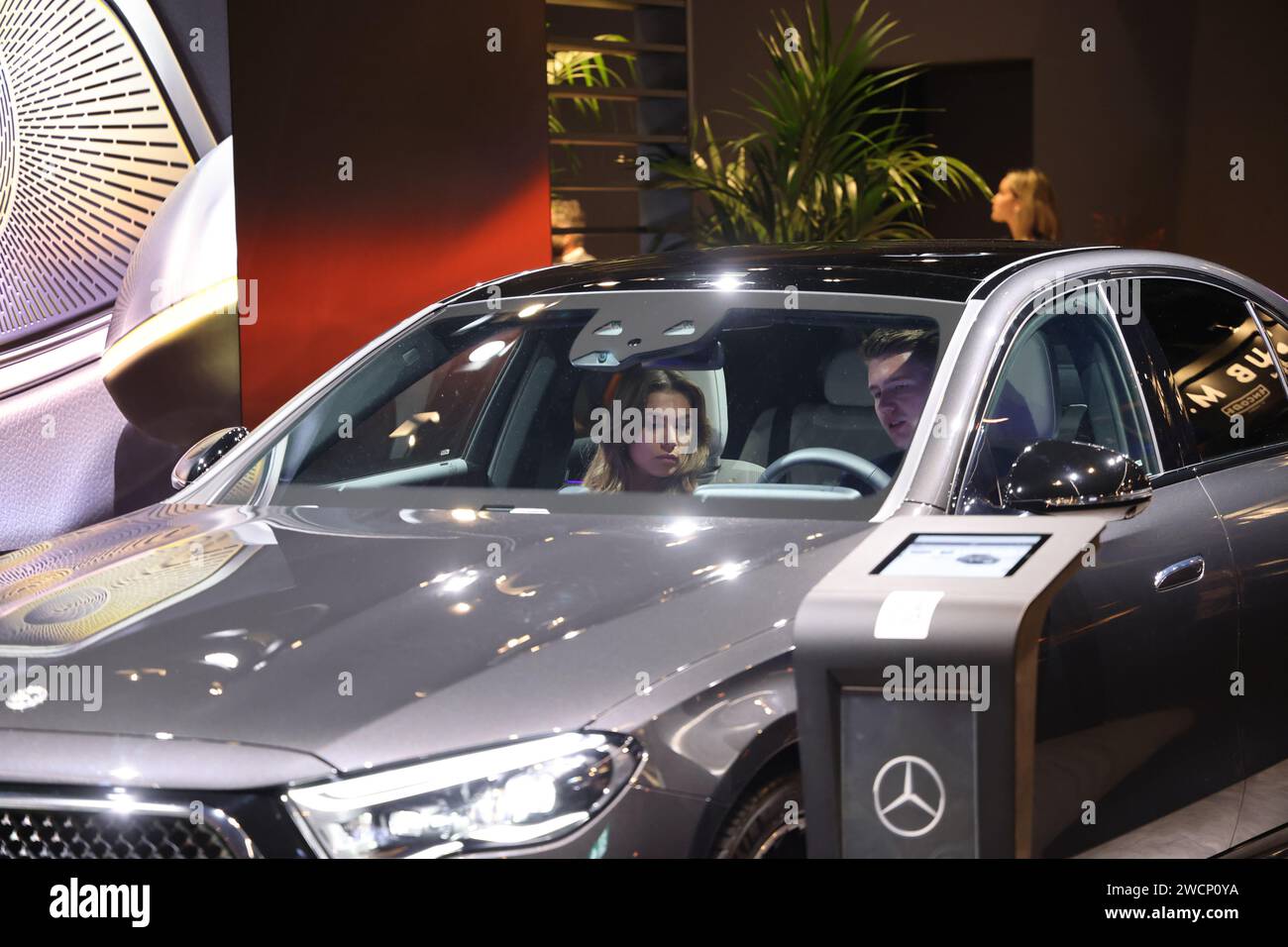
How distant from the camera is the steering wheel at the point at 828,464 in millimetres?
2855

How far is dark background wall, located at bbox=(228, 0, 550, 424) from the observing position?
6945mm

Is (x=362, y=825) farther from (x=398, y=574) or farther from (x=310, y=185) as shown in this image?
(x=310, y=185)

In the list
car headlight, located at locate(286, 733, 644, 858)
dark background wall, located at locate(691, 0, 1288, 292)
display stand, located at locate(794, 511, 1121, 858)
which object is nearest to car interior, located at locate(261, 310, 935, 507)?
display stand, located at locate(794, 511, 1121, 858)

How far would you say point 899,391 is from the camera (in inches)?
116

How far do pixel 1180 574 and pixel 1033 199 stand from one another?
5.19 m

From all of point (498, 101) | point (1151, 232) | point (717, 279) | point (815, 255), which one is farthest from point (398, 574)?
point (1151, 232)

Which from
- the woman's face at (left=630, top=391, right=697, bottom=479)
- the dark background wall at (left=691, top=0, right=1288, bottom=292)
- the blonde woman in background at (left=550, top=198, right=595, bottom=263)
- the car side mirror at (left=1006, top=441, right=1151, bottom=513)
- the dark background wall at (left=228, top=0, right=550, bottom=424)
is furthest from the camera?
the dark background wall at (left=691, top=0, right=1288, bottom=292)

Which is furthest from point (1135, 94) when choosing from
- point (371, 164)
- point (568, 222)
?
point (371, 164)

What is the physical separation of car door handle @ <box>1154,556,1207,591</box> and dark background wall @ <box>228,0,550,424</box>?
183 inches

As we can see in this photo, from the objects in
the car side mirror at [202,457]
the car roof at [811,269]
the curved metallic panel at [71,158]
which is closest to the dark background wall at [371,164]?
the curved metallic panel at [71,158]

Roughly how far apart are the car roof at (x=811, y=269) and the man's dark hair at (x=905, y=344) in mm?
99
